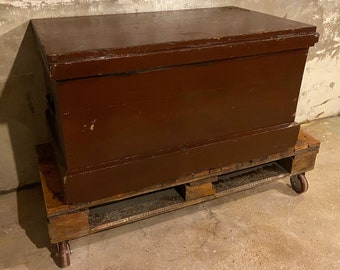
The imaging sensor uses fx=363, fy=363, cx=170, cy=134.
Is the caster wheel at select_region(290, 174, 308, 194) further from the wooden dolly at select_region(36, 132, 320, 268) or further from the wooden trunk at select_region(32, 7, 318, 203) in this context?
the wooden trunk at select_region(32, 7, 318, 203)

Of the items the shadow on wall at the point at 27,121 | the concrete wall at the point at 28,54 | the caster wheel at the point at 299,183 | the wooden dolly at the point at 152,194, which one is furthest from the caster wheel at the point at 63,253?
the caster wheel at the point at 299,183

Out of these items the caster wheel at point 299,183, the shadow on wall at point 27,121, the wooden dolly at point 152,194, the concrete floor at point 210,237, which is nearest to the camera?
the wooden dolly at point 152,194

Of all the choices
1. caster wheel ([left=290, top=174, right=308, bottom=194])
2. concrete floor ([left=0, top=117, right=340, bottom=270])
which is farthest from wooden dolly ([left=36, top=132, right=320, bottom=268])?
concrete floor ([left=0, top=117, right=340, bottom=270])

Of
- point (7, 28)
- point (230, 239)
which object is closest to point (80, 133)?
point (7, 28)

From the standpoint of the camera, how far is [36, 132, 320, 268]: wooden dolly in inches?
57.4

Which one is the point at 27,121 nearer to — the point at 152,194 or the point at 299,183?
the point at 152,194

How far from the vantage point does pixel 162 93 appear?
4.63 ft

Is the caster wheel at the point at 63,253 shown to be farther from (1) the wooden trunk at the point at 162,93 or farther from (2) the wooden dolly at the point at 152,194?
(1) the wooden trunk at the point at 162,93

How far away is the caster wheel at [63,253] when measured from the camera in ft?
4.96

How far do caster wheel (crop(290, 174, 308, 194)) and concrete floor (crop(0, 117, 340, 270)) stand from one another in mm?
33

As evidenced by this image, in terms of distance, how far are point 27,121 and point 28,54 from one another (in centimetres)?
35

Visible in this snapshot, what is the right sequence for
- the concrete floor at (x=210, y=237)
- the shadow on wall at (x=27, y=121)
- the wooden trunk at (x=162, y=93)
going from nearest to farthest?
the wooden trunk at (x=162, y=93), the concrete floor at (x=210, y=237), the shadow on wall at (x=27, y=121)

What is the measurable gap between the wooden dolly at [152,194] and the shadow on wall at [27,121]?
141mm

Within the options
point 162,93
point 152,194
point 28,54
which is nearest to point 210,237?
→ point 152,194
